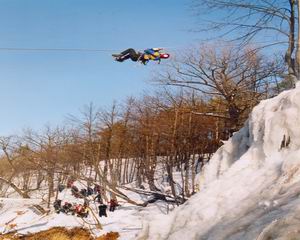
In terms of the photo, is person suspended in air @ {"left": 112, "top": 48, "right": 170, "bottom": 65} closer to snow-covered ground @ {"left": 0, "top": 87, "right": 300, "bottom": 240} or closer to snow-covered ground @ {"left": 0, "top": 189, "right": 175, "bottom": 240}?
snow-covered ground @ {"left": 0, "top": 87, "right": 300, "bottom": 240}

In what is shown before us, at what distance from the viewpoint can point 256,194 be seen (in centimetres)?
444

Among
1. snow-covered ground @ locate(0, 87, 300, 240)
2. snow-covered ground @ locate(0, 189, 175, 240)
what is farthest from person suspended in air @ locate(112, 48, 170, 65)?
snow-covered ground @ locate(0, 189, 175, 240)

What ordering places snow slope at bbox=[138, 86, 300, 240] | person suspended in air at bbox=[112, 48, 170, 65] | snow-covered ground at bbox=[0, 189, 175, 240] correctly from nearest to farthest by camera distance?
snow slope at bbox=[138, 86, 300, 240]
person suspended in air at bbox=[112, 48, 170, 65]
snow-covered ground at bbox=[0, 189, 175, 240]

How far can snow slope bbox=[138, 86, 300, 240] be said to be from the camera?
11.8ft

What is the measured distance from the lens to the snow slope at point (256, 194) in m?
3.60

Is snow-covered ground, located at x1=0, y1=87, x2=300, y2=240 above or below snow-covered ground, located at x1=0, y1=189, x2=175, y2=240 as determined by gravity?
above

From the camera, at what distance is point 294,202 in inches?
137

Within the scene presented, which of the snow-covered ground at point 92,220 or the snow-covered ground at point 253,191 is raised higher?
the snow-covered ground at point 253,191

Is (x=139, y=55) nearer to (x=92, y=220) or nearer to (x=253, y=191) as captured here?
(x=253, y=191)

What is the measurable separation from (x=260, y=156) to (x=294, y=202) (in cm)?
207

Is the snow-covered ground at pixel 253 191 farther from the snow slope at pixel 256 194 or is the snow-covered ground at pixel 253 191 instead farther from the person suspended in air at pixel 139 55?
the person suspended in air at pixel 139 55

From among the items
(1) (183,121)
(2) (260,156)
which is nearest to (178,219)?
(2) (260,156)

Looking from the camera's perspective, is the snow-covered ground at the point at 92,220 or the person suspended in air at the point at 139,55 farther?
the snow-covered ground at the point at 92,220

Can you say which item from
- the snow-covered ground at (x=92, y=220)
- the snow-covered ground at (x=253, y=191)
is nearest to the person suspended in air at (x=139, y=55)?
the snow-covered ground at (x=253, y=191)
